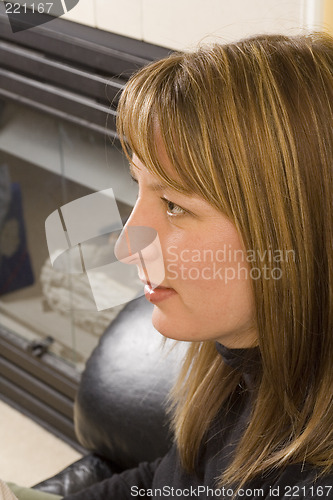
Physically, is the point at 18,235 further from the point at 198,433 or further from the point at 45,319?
the point at 198,433

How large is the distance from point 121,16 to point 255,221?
0.91m

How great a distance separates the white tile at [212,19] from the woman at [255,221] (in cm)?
38

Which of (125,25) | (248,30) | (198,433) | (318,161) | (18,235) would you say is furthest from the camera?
(18,235)

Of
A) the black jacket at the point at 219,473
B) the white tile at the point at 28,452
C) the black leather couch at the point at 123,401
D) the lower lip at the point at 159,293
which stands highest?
the lower lip at the point at 159,293

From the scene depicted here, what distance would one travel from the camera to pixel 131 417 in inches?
56.4

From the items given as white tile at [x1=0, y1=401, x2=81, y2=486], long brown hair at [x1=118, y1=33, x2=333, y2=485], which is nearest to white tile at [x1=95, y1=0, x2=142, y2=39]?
long brown hair at [x1=118, y1=33, x2=333, y2=485]

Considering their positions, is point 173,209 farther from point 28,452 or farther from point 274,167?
point 28,452

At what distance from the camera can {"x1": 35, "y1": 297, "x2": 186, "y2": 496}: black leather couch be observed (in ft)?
4.64

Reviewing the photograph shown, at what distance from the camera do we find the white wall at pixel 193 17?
1256mm

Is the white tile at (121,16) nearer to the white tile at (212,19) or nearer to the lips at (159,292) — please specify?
the white tile at (212,19)

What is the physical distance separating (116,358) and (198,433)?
43cm

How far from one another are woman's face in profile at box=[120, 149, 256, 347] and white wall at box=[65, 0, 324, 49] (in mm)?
363

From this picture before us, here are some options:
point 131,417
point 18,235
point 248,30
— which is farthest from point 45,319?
point 248,30

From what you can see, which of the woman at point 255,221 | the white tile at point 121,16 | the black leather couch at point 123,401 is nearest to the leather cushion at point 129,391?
the black leather couch at point 123,401
